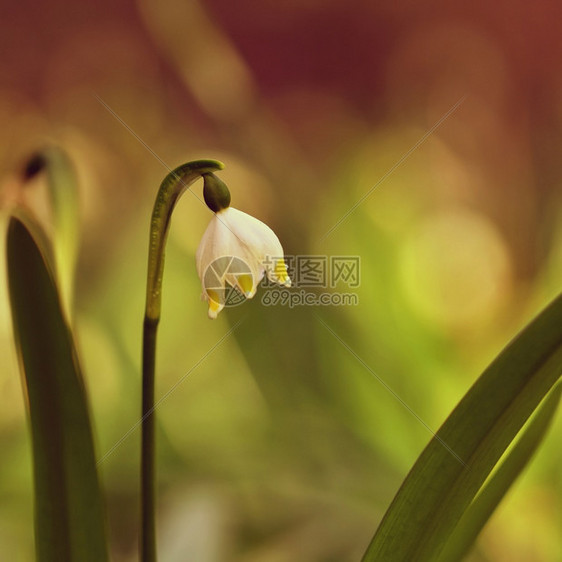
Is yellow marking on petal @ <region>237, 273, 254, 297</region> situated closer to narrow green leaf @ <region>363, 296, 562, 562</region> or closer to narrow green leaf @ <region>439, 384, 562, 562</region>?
narrow green leaf @ <region>363, 296, 562, 562</region>

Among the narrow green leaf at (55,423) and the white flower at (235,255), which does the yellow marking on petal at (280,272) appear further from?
the narrow green leaf at (55,423)

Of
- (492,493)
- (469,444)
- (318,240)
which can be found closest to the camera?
(469,444)

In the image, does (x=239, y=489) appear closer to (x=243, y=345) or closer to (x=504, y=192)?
(x=243, y=345)

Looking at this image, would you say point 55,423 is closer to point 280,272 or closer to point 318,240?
point 280,272

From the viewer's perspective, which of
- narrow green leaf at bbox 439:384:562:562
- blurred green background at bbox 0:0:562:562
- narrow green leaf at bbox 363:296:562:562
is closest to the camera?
narrow green leaf at bbox 363:296:562:562

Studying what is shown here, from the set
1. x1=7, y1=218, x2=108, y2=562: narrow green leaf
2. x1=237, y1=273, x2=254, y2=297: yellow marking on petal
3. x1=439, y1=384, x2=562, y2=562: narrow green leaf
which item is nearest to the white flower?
x1=237, y1=273, x2=254, y2=297: yellow marking on petal

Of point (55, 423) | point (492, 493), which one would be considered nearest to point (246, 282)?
point (55, 423)

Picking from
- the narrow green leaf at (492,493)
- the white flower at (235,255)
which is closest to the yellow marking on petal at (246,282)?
→ the white flower at (235,255)
